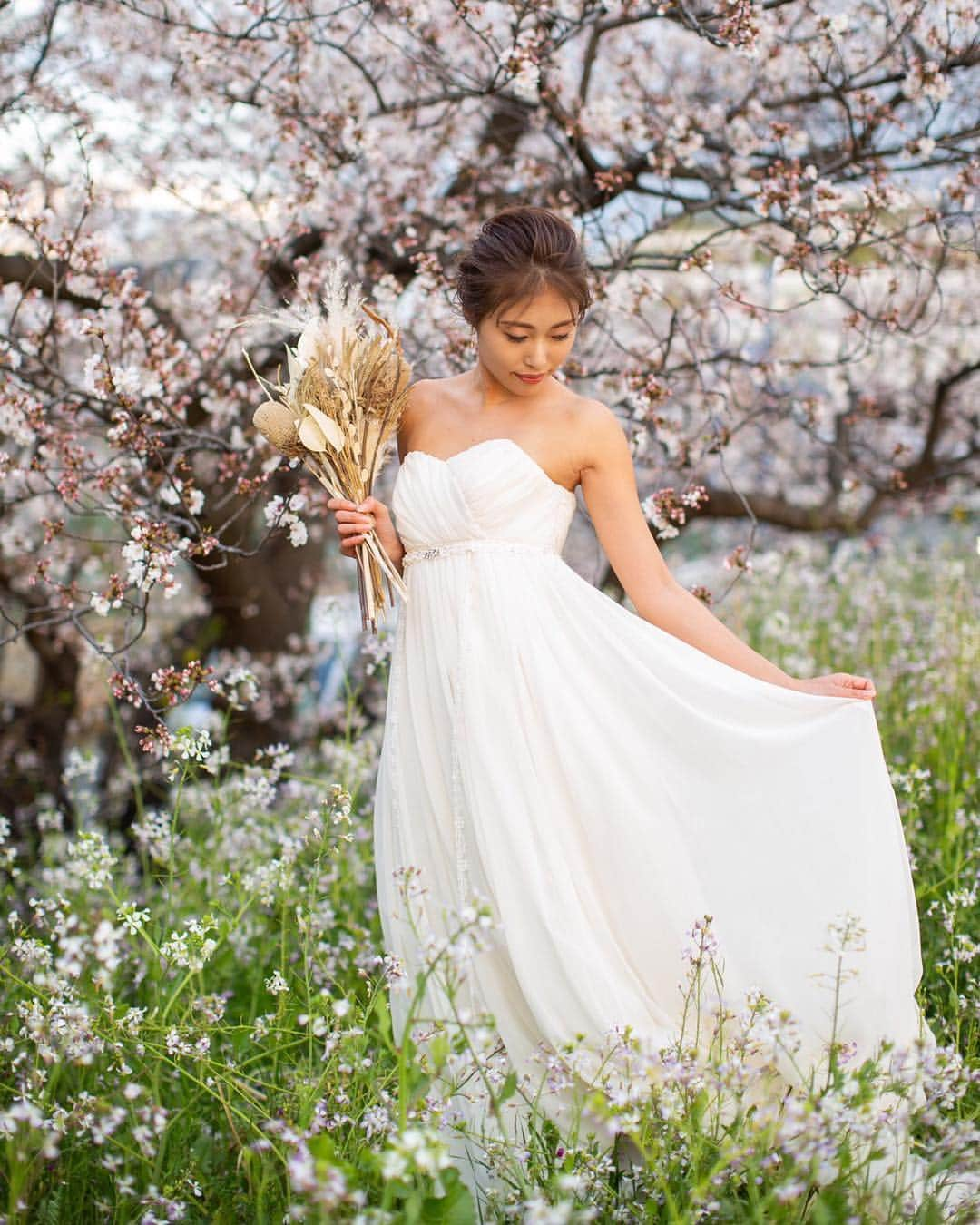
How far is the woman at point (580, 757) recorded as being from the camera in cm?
214

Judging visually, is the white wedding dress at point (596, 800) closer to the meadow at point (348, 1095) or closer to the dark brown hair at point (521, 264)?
the meadow at point (348, 1095)

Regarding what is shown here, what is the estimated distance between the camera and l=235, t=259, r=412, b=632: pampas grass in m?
2.28

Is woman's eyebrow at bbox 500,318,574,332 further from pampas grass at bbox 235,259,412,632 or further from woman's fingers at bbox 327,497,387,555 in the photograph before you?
woman's fingers at bbox 327,497,387,555

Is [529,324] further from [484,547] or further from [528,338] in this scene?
[484,547]

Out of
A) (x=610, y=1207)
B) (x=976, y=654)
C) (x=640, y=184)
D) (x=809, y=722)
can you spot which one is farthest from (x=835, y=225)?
(x=610, y=1207)

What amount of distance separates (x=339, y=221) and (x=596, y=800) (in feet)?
9.38

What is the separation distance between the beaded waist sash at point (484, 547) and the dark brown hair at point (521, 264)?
0.45 meters

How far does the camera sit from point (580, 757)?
226 centimetres

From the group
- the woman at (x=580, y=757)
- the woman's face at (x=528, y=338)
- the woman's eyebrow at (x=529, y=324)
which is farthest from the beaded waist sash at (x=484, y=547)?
the woman's eyebrow at (x=529, y=324)

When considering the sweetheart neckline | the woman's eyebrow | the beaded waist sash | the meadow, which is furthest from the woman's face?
the meadow

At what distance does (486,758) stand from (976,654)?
223 cm

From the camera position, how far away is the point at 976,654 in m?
3.77

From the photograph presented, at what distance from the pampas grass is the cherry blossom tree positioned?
1.63 feet

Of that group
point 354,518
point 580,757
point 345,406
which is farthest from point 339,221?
point 580,757
